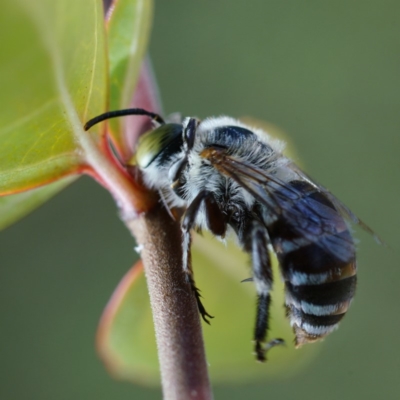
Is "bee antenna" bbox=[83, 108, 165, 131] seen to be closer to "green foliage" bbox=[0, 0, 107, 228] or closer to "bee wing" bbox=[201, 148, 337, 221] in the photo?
"green foliage" bbox=[0, 0, 107, 228]

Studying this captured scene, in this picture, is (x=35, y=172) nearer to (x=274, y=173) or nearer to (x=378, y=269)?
(x=274, y=173)

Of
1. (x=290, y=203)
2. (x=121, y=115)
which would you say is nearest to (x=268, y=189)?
(x=290, y=203)

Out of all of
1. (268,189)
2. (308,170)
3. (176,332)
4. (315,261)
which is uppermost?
(308,170)

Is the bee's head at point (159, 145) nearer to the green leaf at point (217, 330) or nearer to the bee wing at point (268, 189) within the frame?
the bee wing at point (268, 189)

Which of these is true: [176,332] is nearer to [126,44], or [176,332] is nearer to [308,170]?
[126,44]

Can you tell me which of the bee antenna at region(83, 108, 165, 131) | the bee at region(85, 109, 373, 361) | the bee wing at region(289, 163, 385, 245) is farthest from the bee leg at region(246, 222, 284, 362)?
the bee antenna at region(83, 108, 165, 131)

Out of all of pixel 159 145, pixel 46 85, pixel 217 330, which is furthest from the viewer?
pixel 217 330
